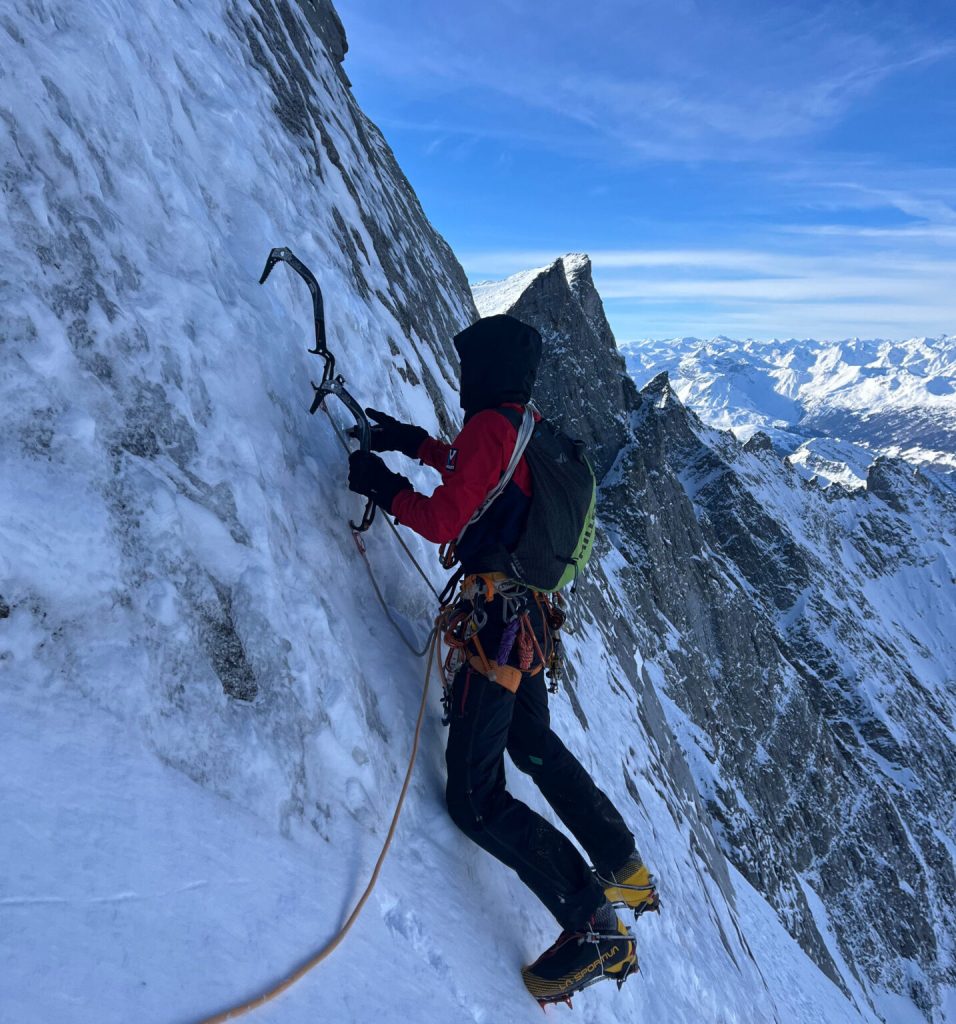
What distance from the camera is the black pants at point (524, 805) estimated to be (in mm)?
3967

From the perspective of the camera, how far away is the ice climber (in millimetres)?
3961

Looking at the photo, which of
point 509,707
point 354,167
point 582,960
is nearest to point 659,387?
point 354,167

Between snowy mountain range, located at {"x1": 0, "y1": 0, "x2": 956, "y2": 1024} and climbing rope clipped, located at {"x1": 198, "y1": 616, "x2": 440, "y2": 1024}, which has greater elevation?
snowy mountain range, located at {"x1": 0, "y1": 0, "x2": 956, "y2": 1024}

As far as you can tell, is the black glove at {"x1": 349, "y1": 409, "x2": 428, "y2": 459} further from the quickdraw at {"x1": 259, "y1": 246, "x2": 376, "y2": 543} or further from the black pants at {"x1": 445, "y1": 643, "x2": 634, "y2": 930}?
the black pants at {"x1": 445, "y1": 643, "x2": 634, "y2": 930}

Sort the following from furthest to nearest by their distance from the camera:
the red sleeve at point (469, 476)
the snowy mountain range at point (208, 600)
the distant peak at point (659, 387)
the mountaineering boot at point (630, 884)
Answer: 1. the distant peak at point (659, 387)
2. the mountaineering boot at point (630, 884)
3. the red sleeve at point (469, 476)
4. the snowy mountain range at point (208, 600)

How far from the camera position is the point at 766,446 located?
104 meters

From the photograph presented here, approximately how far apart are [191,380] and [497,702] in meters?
2.63

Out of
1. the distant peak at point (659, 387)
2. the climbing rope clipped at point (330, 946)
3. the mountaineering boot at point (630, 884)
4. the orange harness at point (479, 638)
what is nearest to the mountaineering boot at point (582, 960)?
the mountaineering boot at point (630, 884)

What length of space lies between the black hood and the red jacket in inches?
6.2

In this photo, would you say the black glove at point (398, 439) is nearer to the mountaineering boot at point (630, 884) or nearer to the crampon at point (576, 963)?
the mountaineering boot at point (630, 884)

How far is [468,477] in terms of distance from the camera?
391 cm

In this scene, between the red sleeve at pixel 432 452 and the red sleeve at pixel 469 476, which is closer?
the red sleeve at pixel 469 476

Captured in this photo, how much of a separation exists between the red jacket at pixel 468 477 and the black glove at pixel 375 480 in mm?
294

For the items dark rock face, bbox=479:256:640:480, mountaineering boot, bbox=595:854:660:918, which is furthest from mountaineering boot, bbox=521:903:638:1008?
dark rock face, bbox=479:256:640:480
